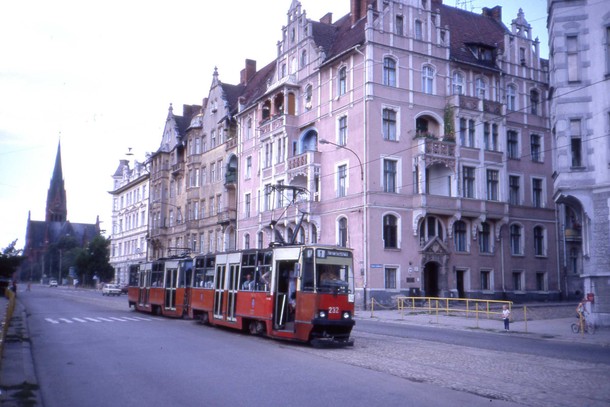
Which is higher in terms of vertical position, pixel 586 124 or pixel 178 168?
pixel 178 168

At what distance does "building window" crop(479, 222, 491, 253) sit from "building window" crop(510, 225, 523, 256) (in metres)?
2.31

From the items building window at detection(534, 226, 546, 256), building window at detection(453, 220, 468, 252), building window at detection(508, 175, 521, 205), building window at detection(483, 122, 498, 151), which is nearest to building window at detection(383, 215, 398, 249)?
building window at detection(453, 220, 468, 252)

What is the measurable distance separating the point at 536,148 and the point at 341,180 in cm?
1687

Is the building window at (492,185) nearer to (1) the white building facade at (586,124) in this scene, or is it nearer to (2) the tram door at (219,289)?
(1) the white building facade at (586,124)

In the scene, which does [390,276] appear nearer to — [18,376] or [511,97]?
[511,97]

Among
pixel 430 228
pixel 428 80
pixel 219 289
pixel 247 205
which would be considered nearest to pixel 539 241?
pixel 430 228

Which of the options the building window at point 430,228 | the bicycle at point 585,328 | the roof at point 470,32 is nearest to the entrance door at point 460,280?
the building window at point 430,228

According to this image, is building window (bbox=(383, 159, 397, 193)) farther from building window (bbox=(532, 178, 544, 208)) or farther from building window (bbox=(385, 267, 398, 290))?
building window (bbox=(532, 178, 544, 208))

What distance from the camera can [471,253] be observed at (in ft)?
138

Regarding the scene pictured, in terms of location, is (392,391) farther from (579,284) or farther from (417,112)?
(579,284)

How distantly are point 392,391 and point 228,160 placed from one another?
159 ft

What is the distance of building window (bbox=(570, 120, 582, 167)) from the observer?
2672 cm

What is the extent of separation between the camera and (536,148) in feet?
155

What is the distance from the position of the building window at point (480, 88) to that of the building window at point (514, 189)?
6.41m
